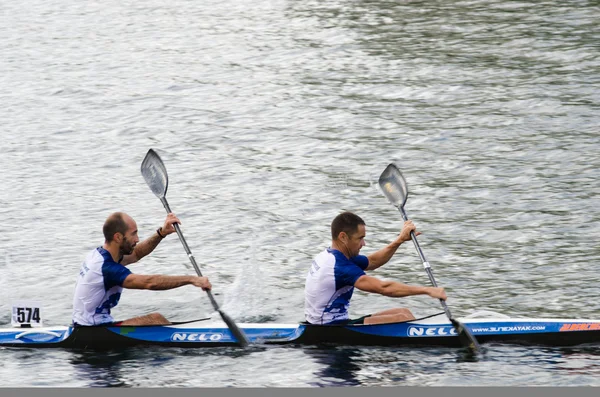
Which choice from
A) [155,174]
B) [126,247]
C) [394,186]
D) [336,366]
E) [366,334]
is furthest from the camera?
[155,174]

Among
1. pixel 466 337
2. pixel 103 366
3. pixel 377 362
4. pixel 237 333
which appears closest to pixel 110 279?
pixel 103 366

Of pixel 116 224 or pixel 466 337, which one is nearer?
pixel 116 224

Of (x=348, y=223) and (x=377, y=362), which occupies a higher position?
(x=348, y=223)

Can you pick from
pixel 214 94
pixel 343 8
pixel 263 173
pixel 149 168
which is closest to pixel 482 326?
pixel 149 168

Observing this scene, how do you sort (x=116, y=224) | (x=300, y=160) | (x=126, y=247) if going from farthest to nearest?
(x=300, y=160) < (x=126, y=247) < (x=116, y=224)

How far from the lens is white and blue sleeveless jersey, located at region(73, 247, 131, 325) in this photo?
1261 cm

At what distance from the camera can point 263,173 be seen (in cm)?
2255

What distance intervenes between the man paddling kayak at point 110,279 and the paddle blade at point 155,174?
1847 mm

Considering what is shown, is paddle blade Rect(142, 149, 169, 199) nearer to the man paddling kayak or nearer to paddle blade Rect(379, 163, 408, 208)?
the man paddling kayak

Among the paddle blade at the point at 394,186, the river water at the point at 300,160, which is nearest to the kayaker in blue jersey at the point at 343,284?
the river water at the point at 300,160

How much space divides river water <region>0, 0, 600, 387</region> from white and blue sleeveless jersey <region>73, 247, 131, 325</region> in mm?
488

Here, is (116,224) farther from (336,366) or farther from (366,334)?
(366,334)

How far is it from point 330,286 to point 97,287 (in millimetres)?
2743

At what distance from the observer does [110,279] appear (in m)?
12.6
